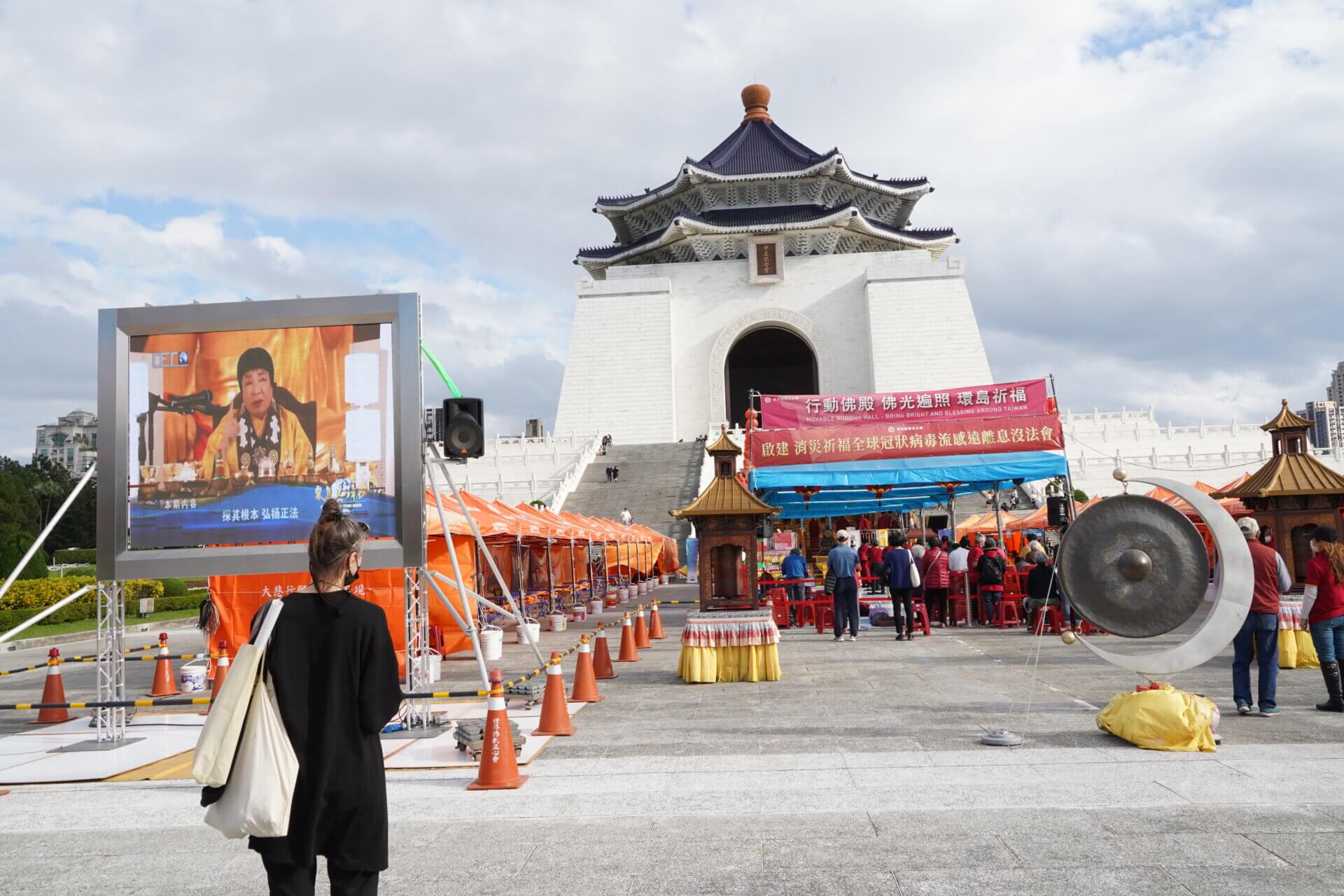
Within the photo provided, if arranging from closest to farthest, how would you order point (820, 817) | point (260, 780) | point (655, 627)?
point (260, 780), point (820, 817), point (655, 627)

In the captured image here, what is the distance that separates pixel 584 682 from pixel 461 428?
8.64 feet

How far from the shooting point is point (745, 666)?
990cm

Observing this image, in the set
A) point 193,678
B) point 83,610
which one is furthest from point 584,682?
point 83,610

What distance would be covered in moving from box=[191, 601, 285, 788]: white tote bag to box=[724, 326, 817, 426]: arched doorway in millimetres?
48681

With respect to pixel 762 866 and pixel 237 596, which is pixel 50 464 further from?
pixel 762 866

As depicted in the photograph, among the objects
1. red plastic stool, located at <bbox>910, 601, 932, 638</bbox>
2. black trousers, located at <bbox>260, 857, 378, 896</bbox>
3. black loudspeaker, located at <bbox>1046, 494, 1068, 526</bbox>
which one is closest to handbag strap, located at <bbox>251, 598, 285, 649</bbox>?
black trousers, located at <bbox>260, 857, 378, 896</bbox>

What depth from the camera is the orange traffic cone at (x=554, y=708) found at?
7.37m

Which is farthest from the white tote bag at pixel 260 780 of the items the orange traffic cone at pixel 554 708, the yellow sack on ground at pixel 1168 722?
the yellow sack on ground at pixel 1168 722

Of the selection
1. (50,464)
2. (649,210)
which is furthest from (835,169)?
(50,464)

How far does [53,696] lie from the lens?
926 cm

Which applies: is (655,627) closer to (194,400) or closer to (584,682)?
(584,682)

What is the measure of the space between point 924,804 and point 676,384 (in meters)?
41.0

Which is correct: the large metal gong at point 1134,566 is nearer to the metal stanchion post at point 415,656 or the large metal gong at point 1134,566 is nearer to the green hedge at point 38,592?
the metal stanchion post at point 415,656

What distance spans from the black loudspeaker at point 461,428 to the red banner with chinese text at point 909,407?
977 centimetres
